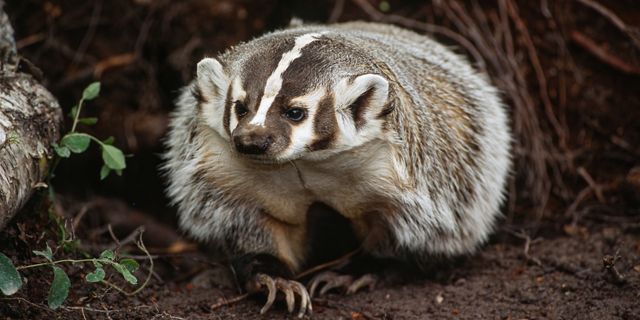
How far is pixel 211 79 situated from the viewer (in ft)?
7.84

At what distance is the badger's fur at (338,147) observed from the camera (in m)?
2.16

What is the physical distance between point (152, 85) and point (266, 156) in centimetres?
210

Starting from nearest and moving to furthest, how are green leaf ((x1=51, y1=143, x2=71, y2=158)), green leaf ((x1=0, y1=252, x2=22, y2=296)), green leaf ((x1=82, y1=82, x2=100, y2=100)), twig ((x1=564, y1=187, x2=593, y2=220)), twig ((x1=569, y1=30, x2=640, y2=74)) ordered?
green leaf ((x1=0, y1=252, x2=22, y2=296)), green leaf ((x1=51, y1=143, x2=71, y2=158)), green leaf ((x1=82, y1=82, x2=100, y2=100)), twig ((x1=564, y1=187, x2=593, y2=220)), twig ((x1=569, y1=30, x2=640, y2=74))

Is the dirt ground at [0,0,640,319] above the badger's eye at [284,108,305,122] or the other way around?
the other way around

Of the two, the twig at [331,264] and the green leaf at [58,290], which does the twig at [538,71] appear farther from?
the green leaf at [58,290]

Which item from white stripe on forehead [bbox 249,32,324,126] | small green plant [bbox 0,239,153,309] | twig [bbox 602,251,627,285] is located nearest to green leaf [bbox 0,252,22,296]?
small green plant [bbox 0,239,153,309]

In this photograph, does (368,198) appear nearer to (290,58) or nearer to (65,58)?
(290,58)

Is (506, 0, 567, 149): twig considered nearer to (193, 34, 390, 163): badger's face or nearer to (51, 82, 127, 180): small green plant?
(193, 34, 390, 163): badger's face

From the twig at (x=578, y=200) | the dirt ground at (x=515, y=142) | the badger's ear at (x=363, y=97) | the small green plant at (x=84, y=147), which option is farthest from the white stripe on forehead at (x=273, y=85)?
the twig at (x=578, y=200)

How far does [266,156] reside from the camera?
2.07 meters

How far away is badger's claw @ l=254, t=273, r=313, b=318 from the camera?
251 cm

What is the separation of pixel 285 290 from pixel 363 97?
719 mm

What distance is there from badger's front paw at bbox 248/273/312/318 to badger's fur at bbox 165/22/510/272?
133 mm

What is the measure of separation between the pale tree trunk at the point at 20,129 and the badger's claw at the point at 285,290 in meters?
0.78
